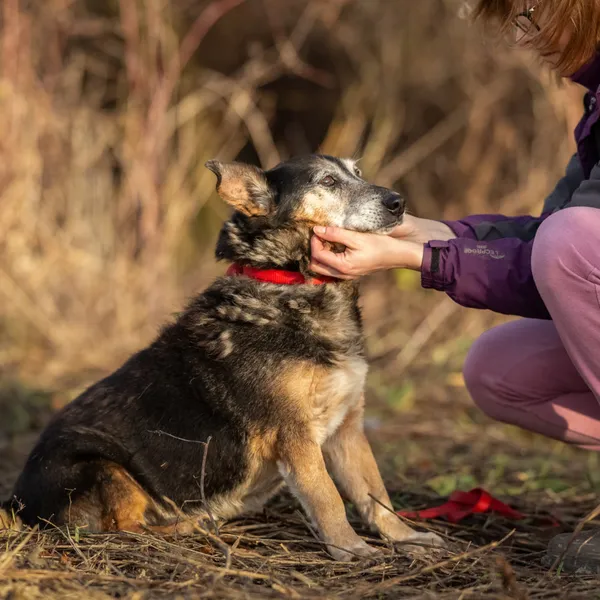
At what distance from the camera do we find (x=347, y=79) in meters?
9.64

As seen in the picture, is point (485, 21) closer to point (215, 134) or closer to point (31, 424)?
point (31, 424)

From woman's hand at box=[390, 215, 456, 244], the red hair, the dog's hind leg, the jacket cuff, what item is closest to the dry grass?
the dog's hind leg

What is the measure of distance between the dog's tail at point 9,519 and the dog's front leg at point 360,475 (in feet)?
3.98

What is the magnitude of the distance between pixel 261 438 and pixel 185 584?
0.77m

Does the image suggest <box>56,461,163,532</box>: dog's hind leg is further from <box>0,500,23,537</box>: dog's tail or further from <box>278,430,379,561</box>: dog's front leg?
<box>278,430,379,561</box>: dog's front leg

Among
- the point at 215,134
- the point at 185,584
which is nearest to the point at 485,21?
the point at 185,584

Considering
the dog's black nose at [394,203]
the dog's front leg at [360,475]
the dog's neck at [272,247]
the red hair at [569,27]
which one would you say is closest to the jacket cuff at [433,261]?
the dog's black nose at [394,203]

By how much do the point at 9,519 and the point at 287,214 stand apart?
61.5 inches

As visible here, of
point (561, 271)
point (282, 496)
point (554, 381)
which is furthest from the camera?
point (282, 496)

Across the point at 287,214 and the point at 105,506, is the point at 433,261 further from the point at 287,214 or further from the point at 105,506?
the point at 105,506

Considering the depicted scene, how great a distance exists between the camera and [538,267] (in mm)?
3078

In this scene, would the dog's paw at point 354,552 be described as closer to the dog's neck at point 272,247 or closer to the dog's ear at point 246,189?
the dog's neck at point 272,247

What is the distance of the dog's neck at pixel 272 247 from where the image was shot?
3.38 metres

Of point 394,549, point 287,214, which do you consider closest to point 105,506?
point 394,549
